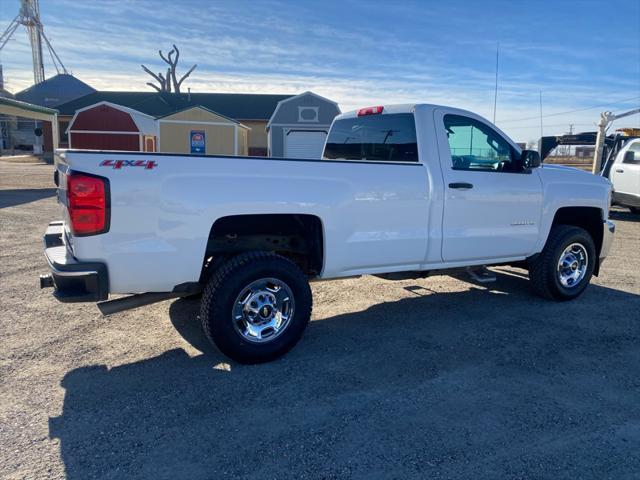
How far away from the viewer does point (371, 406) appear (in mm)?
3441

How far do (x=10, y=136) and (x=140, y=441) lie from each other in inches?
2876

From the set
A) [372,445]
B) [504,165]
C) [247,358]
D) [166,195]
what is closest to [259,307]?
[247,358]

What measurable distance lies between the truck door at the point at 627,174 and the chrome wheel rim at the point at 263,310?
41.3ft

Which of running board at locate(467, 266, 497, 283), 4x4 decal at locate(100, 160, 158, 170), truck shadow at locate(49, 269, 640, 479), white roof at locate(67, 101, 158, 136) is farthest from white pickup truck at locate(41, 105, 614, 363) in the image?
white roof at locate(67, 101, 158, 136)

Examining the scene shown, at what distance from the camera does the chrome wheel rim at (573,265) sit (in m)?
5.89

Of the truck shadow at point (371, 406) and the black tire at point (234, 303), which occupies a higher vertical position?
the black tire at point (234, 303)

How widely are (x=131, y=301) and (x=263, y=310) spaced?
101 cm

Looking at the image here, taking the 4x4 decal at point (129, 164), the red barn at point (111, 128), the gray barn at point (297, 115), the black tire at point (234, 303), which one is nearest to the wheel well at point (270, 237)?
the black tire at point (234, 303)

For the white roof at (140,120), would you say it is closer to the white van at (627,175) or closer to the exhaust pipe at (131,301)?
the white van at (627,175)

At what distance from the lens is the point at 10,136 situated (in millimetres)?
63969

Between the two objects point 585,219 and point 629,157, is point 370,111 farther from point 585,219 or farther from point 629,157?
point 629,157

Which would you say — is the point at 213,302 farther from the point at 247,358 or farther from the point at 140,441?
the point at 140,441

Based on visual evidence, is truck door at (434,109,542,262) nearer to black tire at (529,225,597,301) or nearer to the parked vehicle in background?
black tire at (529,225,597,301)

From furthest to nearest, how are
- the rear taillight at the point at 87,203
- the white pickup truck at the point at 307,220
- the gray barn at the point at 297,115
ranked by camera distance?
the gray barn at the point at 297,115 < the white pickup truck at the point at 307,220 < the rear taillight at the point at 87,203
